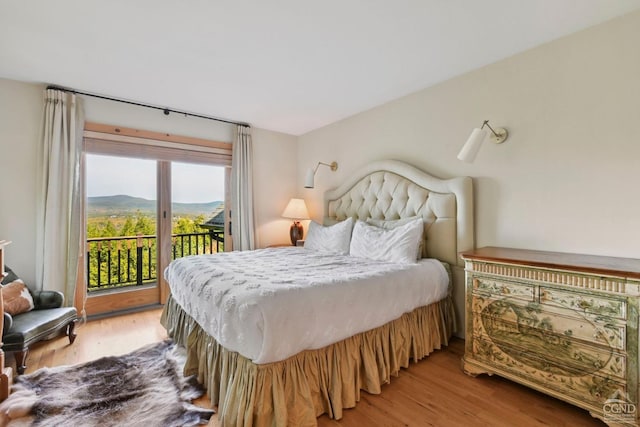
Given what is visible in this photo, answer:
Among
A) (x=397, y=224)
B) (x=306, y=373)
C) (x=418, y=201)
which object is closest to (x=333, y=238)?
(x=397, y=224)

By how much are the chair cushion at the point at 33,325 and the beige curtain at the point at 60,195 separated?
49 cm

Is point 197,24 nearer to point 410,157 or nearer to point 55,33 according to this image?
point 55,33

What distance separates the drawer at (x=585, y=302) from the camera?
145 centimetres

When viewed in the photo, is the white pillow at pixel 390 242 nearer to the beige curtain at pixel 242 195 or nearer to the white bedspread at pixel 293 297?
the white bedspread at pixel 293 297

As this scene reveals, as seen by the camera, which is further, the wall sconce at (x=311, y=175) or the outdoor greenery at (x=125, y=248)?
the wall sconce at (x=311, y=175)

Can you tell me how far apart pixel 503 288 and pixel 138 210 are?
391 cm

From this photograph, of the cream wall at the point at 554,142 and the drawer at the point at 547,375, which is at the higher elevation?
the cream wall at the point at 554,142

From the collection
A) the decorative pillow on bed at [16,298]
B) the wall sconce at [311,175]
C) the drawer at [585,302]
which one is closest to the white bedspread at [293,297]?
the drawer at [585,302]

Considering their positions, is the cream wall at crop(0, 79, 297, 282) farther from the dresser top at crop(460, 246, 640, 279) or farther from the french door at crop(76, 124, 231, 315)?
the dresser top at crop(460, 246, 640, 279)

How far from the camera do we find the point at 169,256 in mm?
3619

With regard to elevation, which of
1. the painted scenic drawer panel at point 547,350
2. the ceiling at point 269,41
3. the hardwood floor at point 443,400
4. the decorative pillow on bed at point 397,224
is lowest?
the hardwood floor at point 443,400

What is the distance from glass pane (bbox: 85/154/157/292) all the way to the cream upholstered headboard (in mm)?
2370

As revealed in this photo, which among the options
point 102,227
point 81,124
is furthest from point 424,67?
point 102,227

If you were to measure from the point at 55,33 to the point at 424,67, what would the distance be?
9.30 ft
